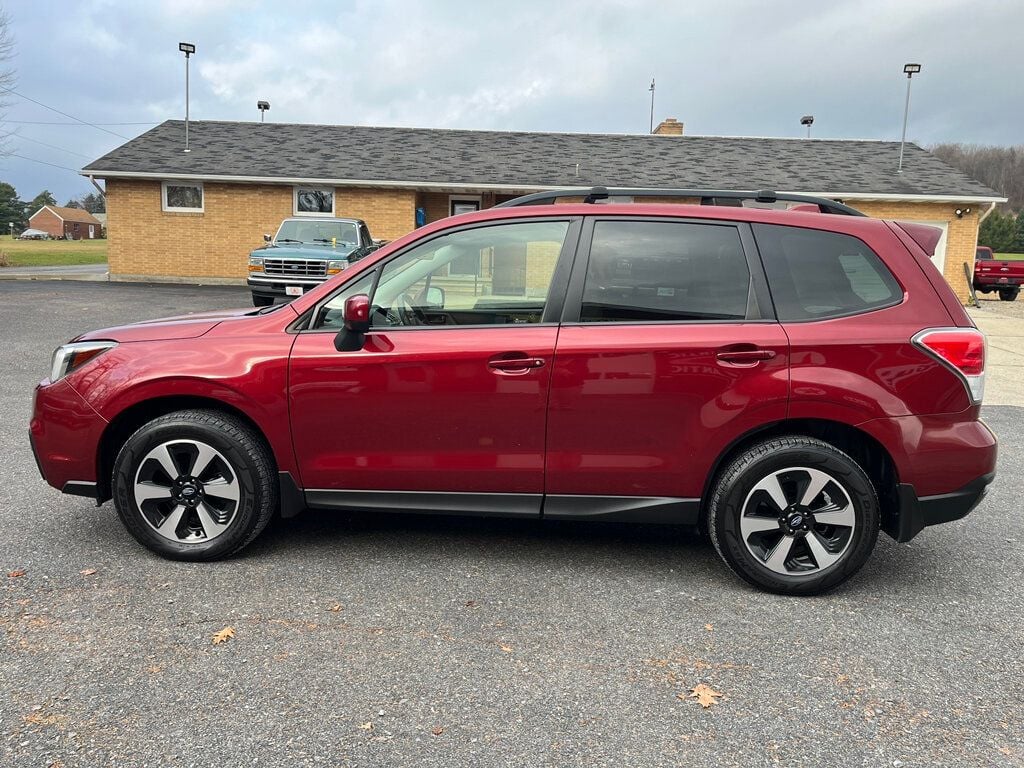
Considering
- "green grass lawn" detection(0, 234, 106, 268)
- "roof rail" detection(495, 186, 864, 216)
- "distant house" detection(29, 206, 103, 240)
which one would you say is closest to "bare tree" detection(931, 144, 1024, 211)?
"green grass lawn" detection(0, 234, 106, 268)

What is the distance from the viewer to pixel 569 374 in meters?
3.54

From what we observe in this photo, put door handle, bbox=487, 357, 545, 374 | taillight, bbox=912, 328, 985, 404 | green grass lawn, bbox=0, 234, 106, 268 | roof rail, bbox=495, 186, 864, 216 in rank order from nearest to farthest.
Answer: taillight, bbox=912, 328, 985, 404
door handle, bbox=487, 357, 545, 374
roof rail, bbox=495, 186, 864, 216
green grass lawn, bbox=0, 234, 106, 268

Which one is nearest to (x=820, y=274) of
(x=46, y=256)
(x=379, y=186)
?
(x=379, y=186)

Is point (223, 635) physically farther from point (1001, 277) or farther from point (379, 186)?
point (1001, 277)

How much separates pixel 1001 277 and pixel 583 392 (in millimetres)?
28126

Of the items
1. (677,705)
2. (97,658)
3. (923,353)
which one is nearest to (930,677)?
(677,705)

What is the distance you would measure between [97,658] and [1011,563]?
14.1 feet

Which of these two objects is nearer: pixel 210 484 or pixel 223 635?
pixel 223 635

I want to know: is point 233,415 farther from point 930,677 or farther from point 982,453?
point 982,453

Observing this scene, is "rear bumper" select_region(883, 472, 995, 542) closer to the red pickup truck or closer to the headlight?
the headlight

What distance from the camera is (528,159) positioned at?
24031 mm

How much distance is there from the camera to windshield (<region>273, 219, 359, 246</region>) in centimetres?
1566

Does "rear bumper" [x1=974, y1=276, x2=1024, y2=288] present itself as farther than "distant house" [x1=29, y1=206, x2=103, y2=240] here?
No

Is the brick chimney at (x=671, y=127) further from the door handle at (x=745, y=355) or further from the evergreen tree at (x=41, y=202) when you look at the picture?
the evergreen tree at (x=41, y=202)
